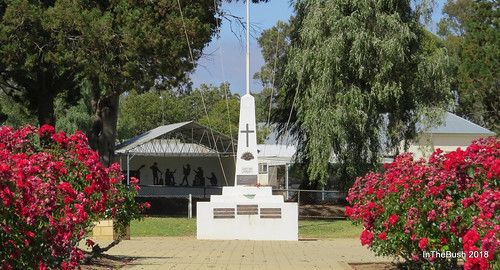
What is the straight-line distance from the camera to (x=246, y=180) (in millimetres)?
21109

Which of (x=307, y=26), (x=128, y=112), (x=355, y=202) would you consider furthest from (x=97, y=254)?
(x=128, y=112)

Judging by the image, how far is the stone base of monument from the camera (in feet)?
64.4

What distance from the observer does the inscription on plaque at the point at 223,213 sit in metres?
19.8

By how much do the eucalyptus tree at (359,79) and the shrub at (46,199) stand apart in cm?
1620

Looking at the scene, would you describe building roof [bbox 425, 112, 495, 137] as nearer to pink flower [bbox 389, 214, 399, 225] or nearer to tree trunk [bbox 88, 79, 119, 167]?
tree trunk [bbox 88, 79, 119, 167]

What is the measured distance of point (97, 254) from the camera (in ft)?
38.4

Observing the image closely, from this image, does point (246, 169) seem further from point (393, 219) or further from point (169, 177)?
point (169, 177)

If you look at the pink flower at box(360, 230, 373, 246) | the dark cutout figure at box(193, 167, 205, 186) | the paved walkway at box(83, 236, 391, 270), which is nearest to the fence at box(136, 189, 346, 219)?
the paved walkway at box(83, 236, 391, 270)

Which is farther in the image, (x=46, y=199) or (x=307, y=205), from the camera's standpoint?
(x=307, y=205)

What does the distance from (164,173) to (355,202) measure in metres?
37.0

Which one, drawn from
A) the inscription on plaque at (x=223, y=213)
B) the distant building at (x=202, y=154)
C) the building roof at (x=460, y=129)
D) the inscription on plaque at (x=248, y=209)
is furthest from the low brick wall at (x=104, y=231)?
the building roof at (x=460, y=129)

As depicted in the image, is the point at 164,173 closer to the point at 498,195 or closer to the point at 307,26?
the point at 307,26

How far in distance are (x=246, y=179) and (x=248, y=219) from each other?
1.73 meters

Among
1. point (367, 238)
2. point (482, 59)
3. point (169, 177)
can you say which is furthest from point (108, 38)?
point (482, 59)
